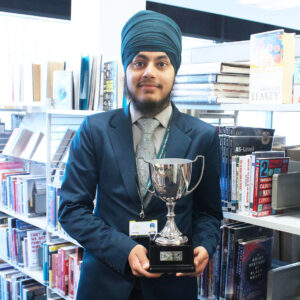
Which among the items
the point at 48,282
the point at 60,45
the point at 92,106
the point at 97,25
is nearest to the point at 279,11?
the point at 60,45

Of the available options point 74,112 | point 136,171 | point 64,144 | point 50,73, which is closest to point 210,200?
point 136,171

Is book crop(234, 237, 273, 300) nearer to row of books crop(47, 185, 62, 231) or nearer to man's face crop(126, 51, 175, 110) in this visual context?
man's face crop(126, 51, 175, 110)

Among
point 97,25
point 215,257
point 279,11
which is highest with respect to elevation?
point 279,11

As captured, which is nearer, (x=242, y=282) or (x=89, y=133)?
(x=89, y=133)

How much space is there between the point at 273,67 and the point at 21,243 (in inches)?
91.1

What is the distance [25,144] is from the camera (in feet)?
10.8

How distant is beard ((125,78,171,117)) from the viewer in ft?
4.74

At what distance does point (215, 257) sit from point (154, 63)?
0.90 metres

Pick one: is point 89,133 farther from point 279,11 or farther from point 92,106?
point 279,11

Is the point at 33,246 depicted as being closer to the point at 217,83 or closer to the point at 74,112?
the point at 74,112

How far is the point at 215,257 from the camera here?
5.98ft

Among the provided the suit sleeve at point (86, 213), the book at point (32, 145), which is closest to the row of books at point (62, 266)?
the book at point (32, 145)

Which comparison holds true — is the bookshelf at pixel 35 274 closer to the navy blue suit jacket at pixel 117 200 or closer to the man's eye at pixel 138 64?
the navy blue suit jacket at pixel 117 200

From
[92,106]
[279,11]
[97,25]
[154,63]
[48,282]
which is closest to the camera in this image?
[154,63]
